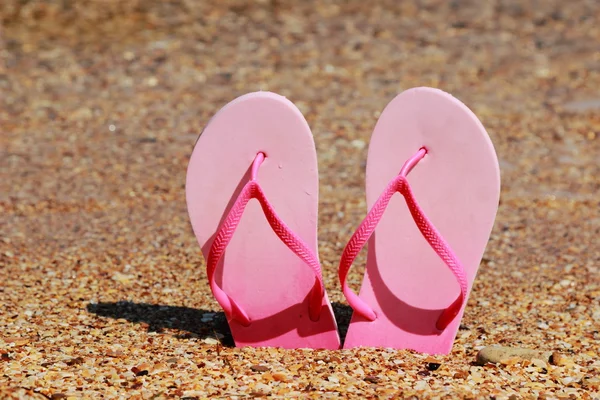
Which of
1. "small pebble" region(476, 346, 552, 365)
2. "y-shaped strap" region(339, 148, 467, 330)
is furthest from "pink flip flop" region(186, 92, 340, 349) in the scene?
"small pebble" region(476, 346, 552, 365)

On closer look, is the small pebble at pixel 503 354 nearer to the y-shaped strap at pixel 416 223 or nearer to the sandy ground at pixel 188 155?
the sandy ground at pixel 188 155

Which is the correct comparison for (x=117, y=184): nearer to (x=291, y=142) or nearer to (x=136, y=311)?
(x=136, y=311)

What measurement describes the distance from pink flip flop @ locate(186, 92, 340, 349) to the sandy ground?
3.7 inches

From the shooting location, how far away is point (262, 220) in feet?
8.09

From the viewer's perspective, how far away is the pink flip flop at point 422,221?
7.73 ft

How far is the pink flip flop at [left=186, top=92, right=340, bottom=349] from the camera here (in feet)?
7.79

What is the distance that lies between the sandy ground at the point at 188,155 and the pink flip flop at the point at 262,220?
95 millimetres

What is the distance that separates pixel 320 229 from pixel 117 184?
3.63 feet

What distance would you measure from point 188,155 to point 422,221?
2.50 m

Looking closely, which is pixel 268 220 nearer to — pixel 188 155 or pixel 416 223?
pixel 416 223

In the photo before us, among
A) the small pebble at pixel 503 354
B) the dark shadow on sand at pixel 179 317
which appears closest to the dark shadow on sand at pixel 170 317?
the dark shadow on sand at pixel 179 317

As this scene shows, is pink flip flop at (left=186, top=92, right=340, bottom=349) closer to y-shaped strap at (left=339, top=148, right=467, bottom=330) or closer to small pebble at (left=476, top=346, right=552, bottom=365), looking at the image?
y-shaped strap at (left=339, top=148, right=467, bottom=330)

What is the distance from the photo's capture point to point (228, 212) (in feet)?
7.97

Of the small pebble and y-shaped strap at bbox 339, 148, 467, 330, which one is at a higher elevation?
y-shaped strap at bbox 339, 148, 467, 330
